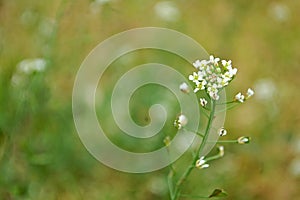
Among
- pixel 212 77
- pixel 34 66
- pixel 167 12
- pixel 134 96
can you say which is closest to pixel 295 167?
pixel 134 96

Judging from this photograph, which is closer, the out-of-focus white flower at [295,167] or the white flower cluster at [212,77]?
the white flower cluster at [212,77]

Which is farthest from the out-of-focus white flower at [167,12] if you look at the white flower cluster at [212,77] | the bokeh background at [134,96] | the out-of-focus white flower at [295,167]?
the white flower cluster at [212,77]

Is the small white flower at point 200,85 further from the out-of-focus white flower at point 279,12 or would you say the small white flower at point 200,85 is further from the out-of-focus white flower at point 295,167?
→ the out-of-focus white flower at point 279,12

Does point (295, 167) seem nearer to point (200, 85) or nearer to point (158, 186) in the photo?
point (158, 186)

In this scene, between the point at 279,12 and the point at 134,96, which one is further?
the point at 279,12

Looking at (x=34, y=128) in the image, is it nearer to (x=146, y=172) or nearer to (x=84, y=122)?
(x=84, y=122)

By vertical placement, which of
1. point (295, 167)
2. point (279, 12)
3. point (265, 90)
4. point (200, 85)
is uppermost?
point (279, 12)
